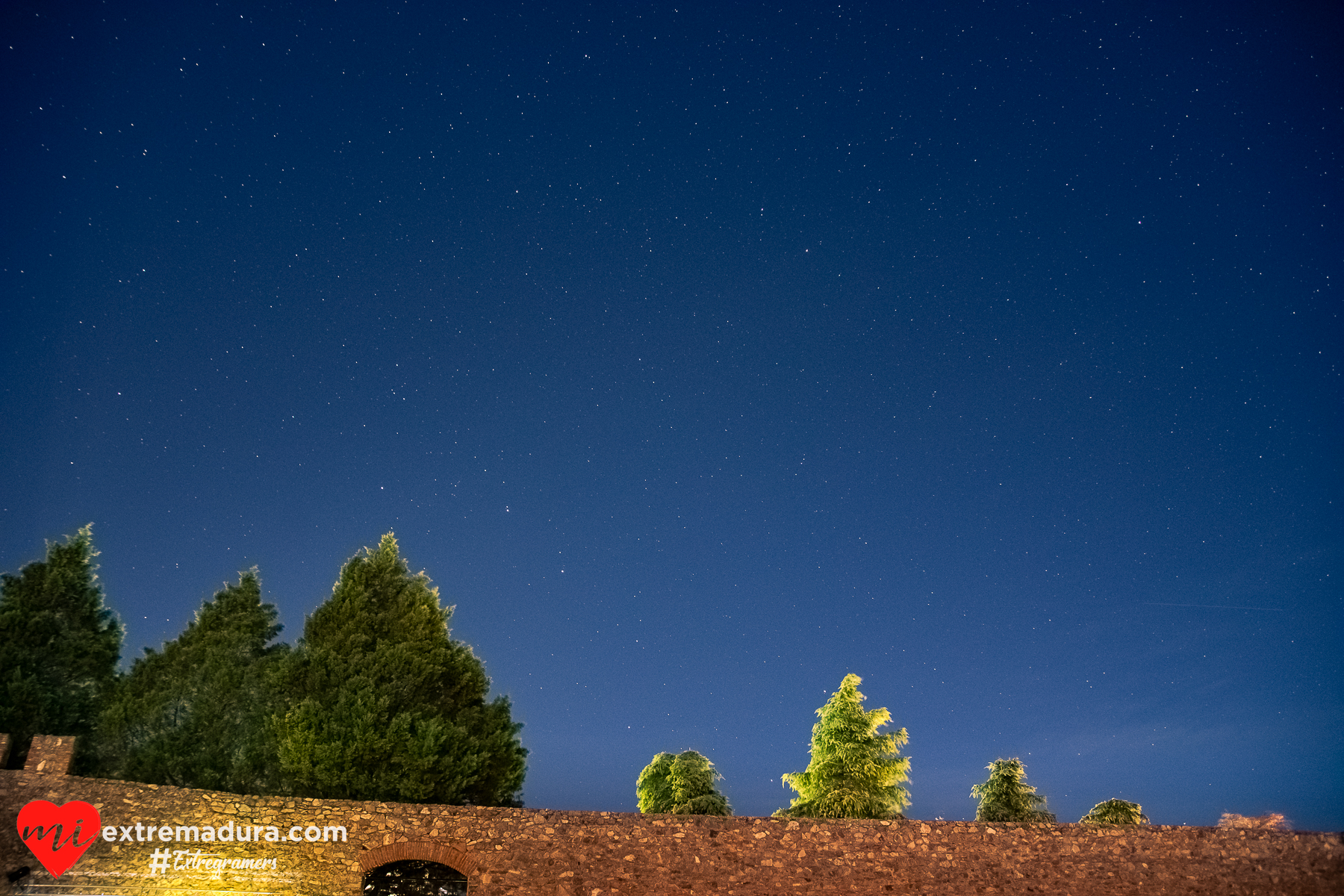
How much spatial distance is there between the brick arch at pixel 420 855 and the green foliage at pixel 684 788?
12.6 metres

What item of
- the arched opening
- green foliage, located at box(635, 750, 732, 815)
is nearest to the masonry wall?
the arched opening

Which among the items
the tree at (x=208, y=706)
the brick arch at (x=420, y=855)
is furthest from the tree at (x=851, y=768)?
the tree at (x=208, y=706)

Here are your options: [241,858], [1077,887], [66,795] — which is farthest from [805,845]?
[66,795]

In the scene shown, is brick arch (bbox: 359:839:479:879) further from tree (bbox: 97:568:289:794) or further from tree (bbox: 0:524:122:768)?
tree (bbox: 0:524:122:768)

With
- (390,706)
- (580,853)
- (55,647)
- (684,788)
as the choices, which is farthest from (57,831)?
(684,788)

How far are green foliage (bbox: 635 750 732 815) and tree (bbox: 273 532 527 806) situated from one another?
286 inches

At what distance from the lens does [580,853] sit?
14062 millimetres

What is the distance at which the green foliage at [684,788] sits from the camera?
26000 millimetres

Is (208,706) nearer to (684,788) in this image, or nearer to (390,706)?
(390,706)

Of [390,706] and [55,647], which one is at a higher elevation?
[55,647]

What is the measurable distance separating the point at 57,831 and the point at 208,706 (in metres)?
6.49

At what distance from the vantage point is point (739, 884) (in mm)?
14016

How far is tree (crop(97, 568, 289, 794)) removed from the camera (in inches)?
746

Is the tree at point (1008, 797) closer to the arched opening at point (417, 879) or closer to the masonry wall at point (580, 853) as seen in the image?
the masonry wall at point (580, 853)
